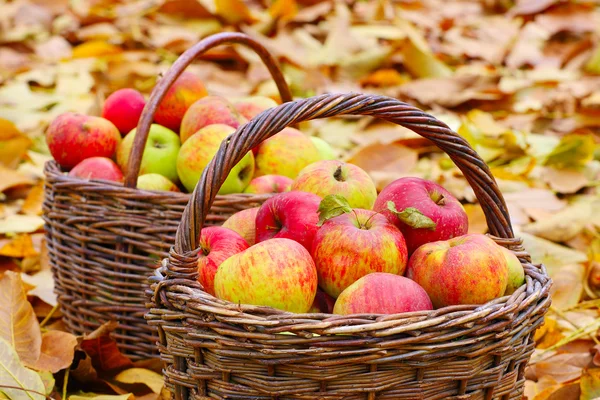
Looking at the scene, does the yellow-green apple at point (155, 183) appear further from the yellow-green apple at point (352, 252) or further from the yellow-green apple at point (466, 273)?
the yellow-green apple at point (466, 273)

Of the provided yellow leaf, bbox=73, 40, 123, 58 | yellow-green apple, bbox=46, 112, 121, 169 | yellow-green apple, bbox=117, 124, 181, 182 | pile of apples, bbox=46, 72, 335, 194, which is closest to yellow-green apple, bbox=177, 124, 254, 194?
pile of apples, bbox=46, 72, 335, 194

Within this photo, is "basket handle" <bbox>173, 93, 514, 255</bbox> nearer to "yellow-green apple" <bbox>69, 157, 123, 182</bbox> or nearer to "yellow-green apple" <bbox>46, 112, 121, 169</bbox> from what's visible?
"yellow-green apple" <bbox>69, 157, 123, 182</bbox>

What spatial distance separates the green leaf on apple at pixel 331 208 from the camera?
1249mm

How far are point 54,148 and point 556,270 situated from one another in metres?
1.38

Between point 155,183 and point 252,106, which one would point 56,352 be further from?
point 252,106

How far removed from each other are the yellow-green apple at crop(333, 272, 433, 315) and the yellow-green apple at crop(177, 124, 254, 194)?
0.67 metres

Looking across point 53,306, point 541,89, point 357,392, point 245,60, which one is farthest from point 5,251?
point 541,89

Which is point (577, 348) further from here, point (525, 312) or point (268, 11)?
point (268, 11)

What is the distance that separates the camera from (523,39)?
14.8 ft

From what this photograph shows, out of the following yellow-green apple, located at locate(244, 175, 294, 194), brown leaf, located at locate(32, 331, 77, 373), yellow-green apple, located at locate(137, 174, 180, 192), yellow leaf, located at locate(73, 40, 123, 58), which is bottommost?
brown leaf, located at locate(32, 331, 77, 373)

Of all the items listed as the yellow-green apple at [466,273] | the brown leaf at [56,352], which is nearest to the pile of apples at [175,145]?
the brown leaf at [56,352]

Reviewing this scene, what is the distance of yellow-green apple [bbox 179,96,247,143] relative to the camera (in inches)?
75.1

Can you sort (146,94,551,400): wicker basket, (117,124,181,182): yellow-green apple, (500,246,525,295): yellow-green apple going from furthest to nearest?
(117,124,181,182): yellow-green apple, (500,246,525,295): yellow-green apple, (146,94,551,400): wicker basket

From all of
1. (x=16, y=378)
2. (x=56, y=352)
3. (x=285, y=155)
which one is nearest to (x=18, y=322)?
(x=56, y=352)
